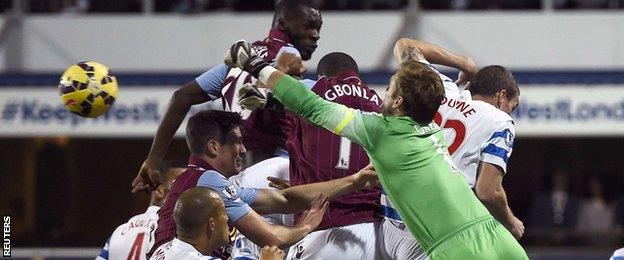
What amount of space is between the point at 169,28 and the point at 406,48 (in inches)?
384

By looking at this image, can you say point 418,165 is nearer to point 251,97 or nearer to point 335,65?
point 251,97

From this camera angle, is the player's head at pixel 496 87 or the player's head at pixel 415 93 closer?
the player's head at pixel 415 93

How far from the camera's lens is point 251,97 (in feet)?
22.8

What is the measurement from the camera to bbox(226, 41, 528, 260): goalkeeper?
6363 mm

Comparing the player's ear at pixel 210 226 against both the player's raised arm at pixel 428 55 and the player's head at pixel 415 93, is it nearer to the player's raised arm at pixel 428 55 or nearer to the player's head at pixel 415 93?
the player's head at pixel 415 93

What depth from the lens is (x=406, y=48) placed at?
786cm

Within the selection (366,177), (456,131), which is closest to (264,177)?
(456,131)

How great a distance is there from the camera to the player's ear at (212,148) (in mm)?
7156

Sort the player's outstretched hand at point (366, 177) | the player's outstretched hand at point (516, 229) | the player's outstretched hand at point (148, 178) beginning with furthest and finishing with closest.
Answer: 1. the player's outstretched hand at point (148, 178)
2. the player's outstretched hand at point (516, 229)
3. the player's outstretched hand at point (366, 177)

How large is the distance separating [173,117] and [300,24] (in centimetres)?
91

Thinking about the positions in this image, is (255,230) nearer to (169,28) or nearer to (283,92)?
(283,92)

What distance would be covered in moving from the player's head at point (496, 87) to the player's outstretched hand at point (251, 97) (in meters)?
1.45

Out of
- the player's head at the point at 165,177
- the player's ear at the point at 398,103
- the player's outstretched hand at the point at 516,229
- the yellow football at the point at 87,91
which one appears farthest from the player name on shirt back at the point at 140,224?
the player's ear at the point at 398,103

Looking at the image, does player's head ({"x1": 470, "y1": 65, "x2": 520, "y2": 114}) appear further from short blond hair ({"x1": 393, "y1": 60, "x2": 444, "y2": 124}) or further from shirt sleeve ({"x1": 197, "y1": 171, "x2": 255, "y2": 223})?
shirt sleeve ({"x1": 197, "y1": 171, "x2": 255, "y2": 223})
